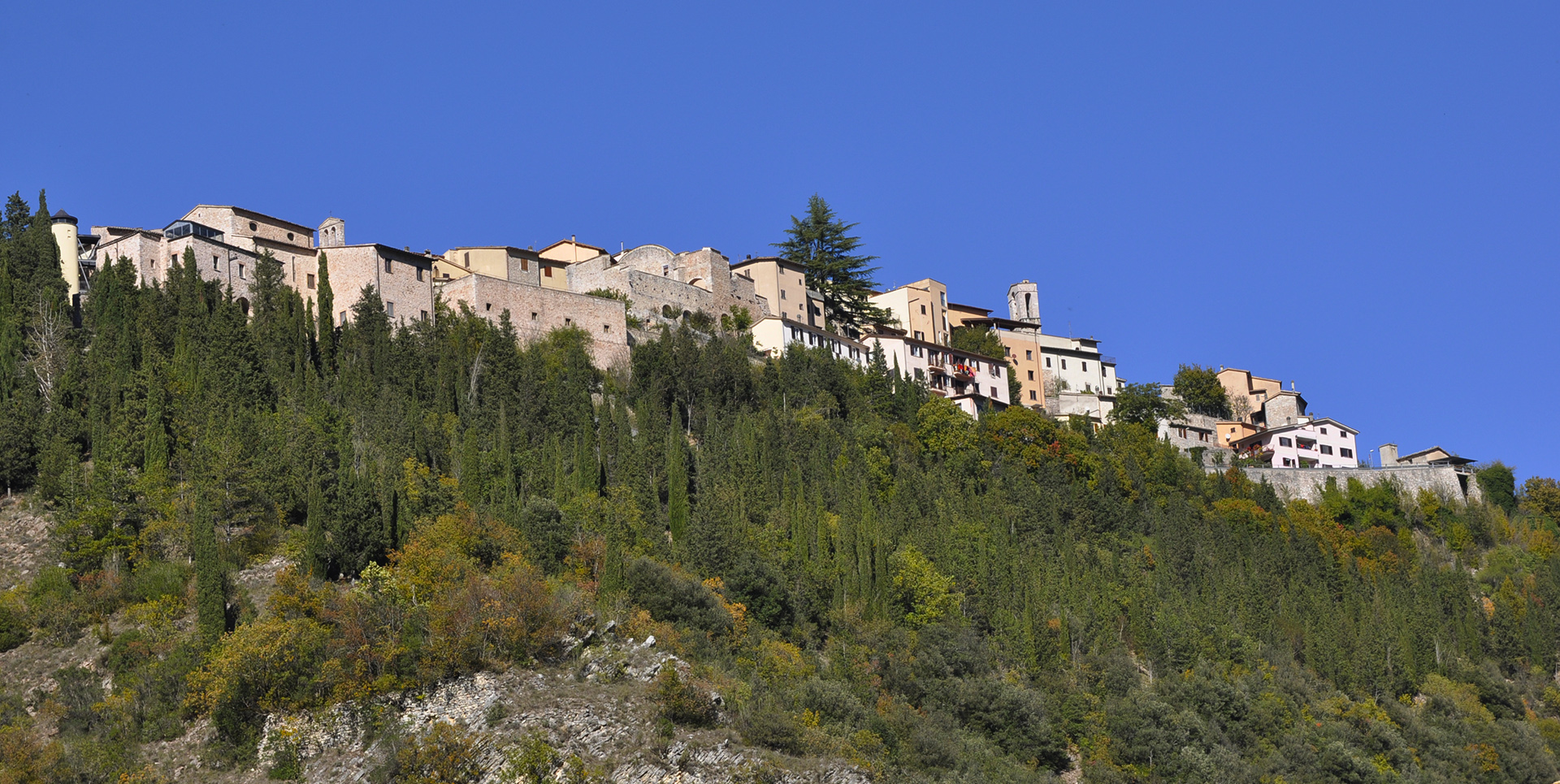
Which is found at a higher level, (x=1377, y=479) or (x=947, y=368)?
(x=947, y=368)

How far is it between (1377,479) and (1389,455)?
39.1 feet

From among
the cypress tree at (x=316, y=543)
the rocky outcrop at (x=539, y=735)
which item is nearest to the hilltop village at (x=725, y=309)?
the cypress tree at (x=316, y=543)

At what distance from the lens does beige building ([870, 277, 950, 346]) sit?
338 feet

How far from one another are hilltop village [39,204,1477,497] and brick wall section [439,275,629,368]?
0.27 feet

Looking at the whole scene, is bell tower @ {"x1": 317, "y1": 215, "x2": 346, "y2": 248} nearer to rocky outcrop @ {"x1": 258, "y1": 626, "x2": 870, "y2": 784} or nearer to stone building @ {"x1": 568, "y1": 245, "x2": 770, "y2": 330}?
stone building @ {"x1": 568, "y1": 245, "x2": 770, "y2": 330}

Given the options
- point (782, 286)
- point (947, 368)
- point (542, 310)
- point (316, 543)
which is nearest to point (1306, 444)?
point (947, 368)

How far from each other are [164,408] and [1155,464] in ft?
161

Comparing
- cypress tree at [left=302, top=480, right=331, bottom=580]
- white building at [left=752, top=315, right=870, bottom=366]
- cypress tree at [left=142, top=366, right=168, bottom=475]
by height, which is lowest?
cypress tree at [left=302, top=480, right=331, bottom=580]

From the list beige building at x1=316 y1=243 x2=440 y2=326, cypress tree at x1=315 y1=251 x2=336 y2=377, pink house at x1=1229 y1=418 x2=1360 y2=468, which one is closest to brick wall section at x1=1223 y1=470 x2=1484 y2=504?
pink house at x1=1229 y1=418 x2=1360 y2=468

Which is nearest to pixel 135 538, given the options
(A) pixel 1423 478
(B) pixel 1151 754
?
(B) pixel 1151 754

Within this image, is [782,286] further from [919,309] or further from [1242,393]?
[1242,393]

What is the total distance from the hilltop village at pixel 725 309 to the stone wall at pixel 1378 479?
0.48 feet

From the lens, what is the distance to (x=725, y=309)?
92.8m

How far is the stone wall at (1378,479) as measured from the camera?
92.1 metres
